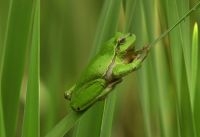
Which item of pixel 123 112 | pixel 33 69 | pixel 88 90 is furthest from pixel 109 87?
pixel 123 112

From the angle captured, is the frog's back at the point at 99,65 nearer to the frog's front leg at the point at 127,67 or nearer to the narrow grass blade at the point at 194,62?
the frog's front leg at the point at 127,67

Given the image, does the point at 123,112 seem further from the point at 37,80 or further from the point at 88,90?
the point at 37,80

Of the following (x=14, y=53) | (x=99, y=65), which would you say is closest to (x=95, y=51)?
(x=99, y=65)

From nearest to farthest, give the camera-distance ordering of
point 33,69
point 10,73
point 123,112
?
point 33,69, point 10,73, point 123,112

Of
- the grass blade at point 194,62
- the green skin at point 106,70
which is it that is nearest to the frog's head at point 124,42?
the green skin at point 106,70

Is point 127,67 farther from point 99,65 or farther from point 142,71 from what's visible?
point 142,71

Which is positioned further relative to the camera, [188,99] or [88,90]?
[188,99]

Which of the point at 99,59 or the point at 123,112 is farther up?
the point at 99,59
